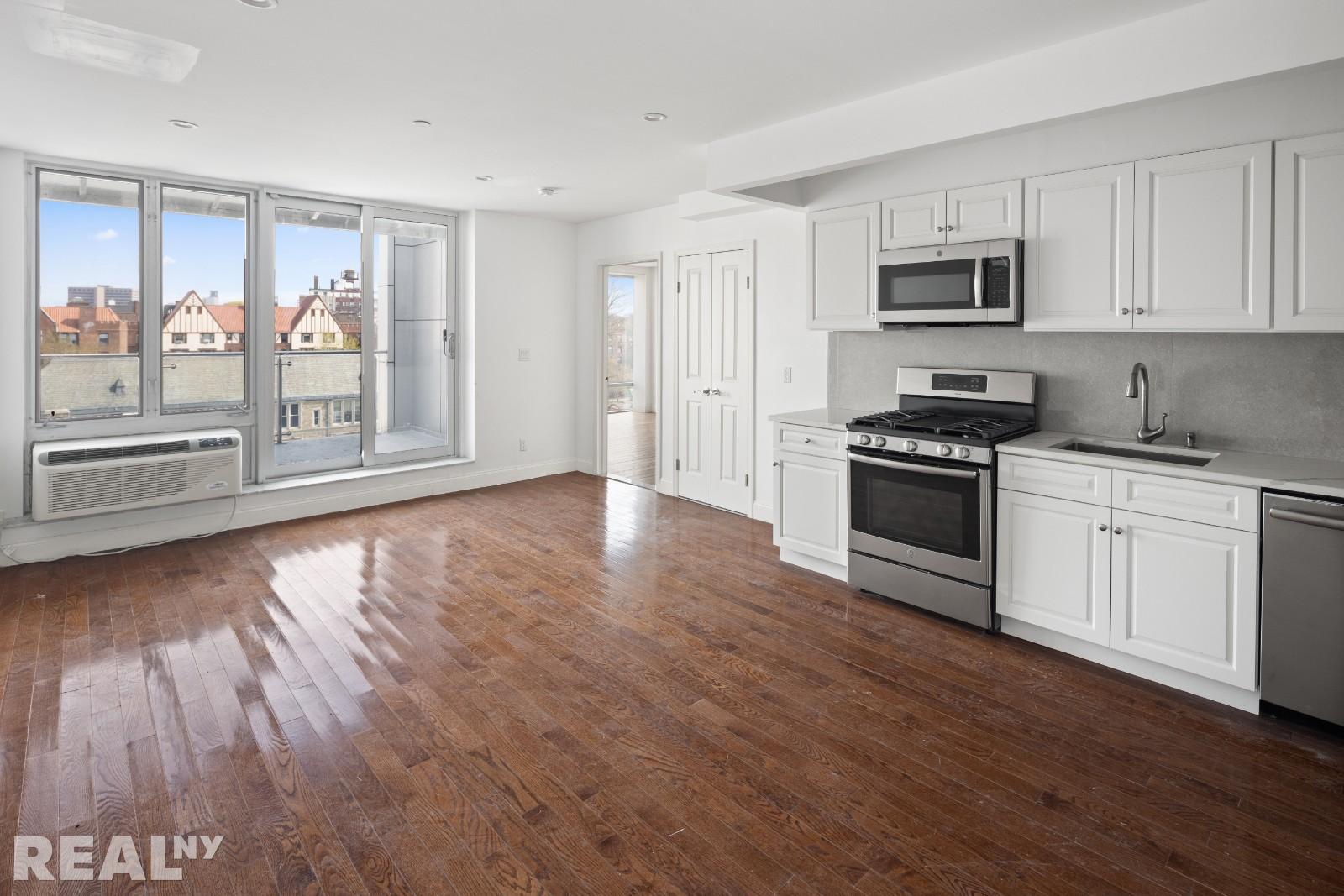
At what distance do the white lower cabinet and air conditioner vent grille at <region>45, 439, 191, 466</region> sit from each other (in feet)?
17.3

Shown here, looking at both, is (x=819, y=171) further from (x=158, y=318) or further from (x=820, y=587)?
(x=158, y=318)

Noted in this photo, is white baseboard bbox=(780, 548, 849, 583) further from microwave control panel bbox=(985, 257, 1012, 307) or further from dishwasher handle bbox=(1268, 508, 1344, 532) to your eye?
dishwasher handle bbox=(1268, 508, 1344, 532)

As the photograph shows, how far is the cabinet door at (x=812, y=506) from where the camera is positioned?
408 centimetres

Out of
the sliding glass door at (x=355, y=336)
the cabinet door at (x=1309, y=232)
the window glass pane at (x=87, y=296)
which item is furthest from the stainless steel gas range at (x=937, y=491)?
the window glass pane at (x=87, y=296)

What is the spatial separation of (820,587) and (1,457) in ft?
16.9

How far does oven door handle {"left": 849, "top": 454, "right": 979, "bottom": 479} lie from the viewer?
3416 millimetres

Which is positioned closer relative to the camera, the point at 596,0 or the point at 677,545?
the point at 596,0

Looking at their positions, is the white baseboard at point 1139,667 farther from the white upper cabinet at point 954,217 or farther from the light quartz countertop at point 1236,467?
the white upper cabinet at point 954,217

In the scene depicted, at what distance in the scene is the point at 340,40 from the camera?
2.86 m

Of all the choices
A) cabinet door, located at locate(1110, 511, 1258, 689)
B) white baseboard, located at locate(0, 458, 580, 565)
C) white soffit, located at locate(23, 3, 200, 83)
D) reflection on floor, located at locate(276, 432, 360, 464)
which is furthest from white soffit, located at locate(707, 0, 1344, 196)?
reflection on floor, located at locate(276, 432, 360, 464)

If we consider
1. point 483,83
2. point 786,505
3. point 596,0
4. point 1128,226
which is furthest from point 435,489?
point 1128,226

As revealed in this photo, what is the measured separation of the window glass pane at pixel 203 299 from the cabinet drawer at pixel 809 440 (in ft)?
13.9

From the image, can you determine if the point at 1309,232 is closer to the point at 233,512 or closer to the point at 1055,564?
the point at 1055,564

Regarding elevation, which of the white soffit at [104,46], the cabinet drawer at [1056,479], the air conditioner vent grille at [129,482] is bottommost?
the air conditioner vent grille at [129,482]
